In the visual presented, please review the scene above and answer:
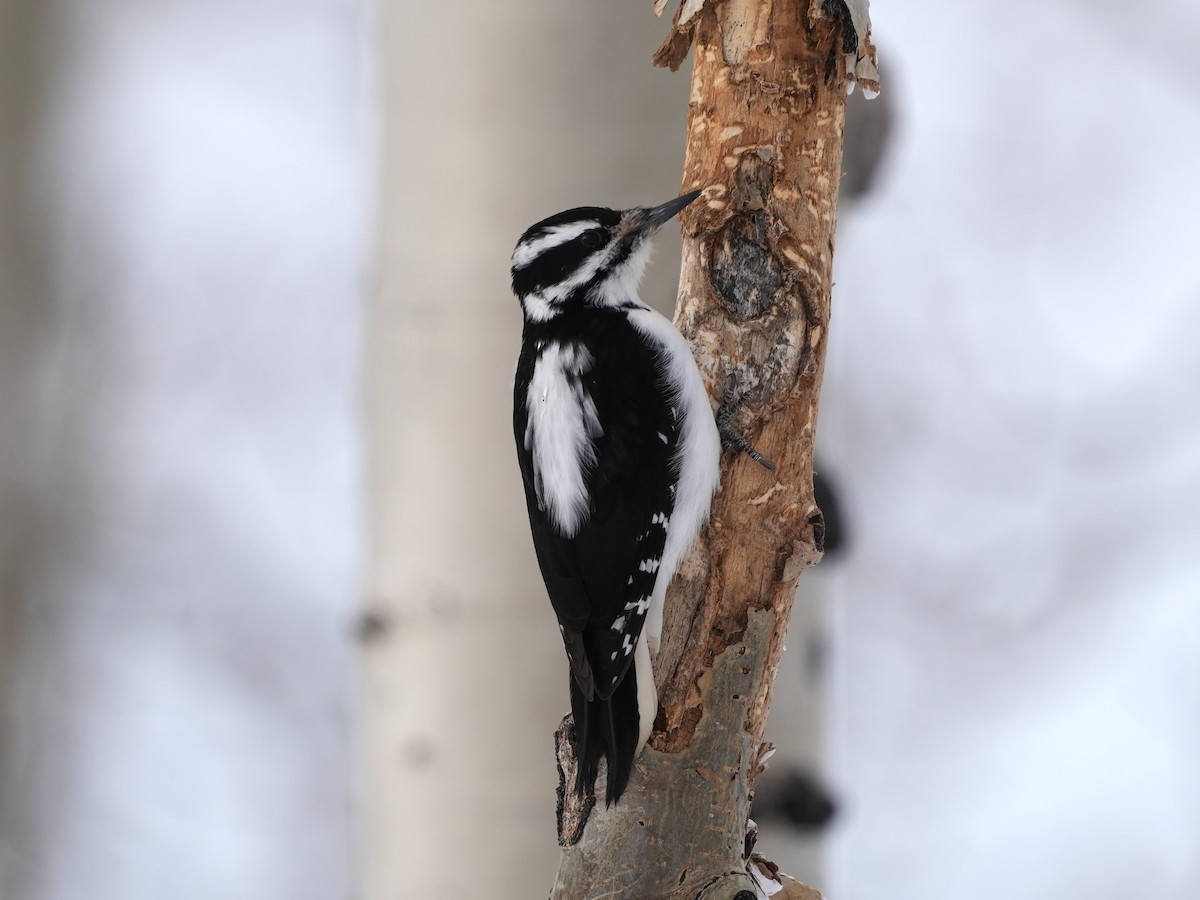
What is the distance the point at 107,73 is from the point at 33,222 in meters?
0.28

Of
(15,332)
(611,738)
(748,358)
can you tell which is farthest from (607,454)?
(15,332)

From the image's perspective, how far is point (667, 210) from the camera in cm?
93

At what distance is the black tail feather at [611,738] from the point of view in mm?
873

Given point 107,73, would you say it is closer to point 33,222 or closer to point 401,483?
point 33,222

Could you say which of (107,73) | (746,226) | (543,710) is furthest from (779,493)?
(107,73)

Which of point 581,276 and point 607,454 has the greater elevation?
point 581,276

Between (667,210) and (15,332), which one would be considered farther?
(15,332)

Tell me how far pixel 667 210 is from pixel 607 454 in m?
0.23

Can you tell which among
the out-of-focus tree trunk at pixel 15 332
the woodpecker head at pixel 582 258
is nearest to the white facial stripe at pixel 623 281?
the woodpecker head at pixel 582 258

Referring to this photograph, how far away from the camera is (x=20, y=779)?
5.91 ft

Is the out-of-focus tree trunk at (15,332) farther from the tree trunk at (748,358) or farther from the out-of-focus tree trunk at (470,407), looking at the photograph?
the tree trunk at (748,358)

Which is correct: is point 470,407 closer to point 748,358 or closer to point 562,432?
point 562,432

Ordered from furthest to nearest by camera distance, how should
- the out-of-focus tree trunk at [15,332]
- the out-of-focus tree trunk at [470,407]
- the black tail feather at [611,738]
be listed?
the out-of-focus tree trunk at [15,332] < the out-of-focus tree trunk at [470,407] < the black tail feather at [611,738]

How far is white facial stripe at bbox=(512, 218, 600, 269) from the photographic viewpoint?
3.20 feet
